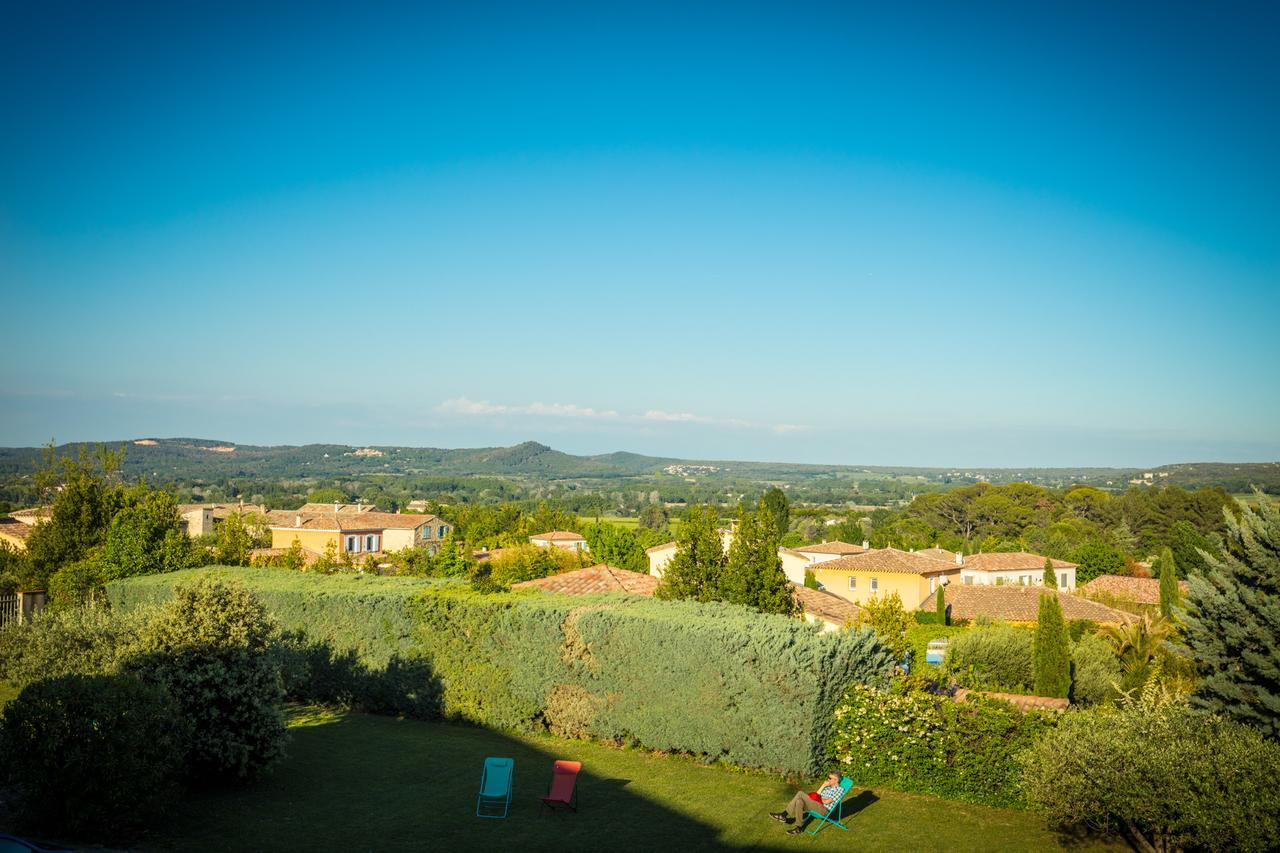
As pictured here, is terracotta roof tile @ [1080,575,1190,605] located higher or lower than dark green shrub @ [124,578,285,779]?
lower

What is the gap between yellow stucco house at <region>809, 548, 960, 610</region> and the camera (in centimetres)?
5628

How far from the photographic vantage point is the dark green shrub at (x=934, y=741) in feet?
36.4

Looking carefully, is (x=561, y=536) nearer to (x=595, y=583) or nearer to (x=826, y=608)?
(x=826, y=608)

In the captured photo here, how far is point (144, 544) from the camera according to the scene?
70.1ft

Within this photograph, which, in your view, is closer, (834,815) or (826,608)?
(834,815)

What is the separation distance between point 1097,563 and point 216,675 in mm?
73528

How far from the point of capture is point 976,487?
376 feet

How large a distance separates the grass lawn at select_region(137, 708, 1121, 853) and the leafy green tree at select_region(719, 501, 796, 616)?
5.03 metres

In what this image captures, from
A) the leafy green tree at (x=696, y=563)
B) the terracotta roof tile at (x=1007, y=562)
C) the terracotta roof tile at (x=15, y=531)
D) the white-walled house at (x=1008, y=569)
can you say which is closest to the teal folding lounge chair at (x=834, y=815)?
the leafy green tree at (x=696, y=563)

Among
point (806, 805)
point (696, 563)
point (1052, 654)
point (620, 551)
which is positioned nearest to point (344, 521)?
point (620, 551)

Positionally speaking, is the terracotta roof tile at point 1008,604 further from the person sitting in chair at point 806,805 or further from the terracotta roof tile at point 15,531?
the terracotta roof tile at point 15,531

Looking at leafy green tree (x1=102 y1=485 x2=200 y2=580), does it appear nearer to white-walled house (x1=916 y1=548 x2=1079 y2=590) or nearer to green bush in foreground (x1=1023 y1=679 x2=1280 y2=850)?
green bush in foreground (x1=1023 y1=679 x2=1280 y2=850)

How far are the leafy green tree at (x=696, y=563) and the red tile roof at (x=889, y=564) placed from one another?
41.2 metres

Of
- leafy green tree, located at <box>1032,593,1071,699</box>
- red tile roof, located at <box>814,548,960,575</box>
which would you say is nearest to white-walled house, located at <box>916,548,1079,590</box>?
red tile roof, located at <box>814,548,960,575</box>
